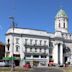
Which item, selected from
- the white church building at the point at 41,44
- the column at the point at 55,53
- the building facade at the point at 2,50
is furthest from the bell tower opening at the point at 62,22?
the building facade at the point at 2,50

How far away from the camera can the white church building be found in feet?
349

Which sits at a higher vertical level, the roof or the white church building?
the roof

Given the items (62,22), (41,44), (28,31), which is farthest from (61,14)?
(28,31)

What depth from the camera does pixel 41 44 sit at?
11288 centimetres

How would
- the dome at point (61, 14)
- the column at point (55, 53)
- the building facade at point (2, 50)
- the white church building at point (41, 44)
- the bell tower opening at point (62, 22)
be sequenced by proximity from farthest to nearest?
1. the dome at point (61, 14)
2. the bell tower opening at point (62, 22)
3. the column at point (55, 53)
4. the building facade at point (2, 50)
5. the white church building at point (41, 44)

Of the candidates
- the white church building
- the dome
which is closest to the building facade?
the white church building

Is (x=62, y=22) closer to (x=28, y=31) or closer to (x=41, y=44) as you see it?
(x=41, y=44)

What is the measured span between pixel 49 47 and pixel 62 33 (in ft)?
35.8

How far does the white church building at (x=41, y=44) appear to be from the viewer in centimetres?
10644

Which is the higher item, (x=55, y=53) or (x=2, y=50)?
(x=2, y=50)

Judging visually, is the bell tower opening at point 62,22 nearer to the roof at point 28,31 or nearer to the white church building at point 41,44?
the white church building at point 41,44

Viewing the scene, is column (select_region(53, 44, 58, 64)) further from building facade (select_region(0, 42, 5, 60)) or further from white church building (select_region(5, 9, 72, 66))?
building facade (select_region(0, 42, 5, 60))

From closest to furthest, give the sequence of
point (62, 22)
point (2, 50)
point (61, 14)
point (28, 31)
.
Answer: point (28, 31) → point (2, 50) → point (62, 22) → point (61, 14)

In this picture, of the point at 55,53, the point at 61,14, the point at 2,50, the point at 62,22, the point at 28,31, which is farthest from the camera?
the point at 61,14
